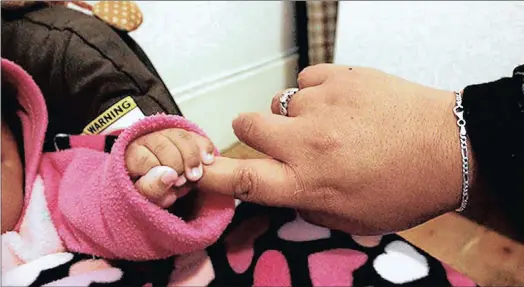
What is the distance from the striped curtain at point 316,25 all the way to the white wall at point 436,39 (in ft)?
0.10

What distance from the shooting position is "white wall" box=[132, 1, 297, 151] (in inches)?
39.3

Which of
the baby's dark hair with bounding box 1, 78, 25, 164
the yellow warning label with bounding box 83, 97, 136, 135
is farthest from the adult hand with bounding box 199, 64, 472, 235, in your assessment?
the baby's dark hair with bounding box 1, 78, 25, 164

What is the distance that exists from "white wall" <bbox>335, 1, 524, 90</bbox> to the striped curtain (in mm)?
30

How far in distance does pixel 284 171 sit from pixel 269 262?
14cm

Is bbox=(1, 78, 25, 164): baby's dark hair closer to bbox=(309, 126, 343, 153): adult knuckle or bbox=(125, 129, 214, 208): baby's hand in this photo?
bbox=(125, 129, 214, 208): baby's hand

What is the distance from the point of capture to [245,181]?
0.47 metres

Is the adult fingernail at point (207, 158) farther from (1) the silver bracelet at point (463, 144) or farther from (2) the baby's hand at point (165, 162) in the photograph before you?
(1) the silver bracelet at point (463, 144)

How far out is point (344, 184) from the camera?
0.45 metres

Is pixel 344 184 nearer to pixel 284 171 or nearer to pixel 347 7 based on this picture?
pixel 284 171


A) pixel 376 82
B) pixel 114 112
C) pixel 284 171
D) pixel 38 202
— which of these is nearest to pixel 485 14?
pixel 376 82

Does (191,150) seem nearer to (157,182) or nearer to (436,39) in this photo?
(157,182)

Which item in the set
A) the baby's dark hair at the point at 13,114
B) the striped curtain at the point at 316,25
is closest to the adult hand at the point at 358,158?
the baby's dark hair at the point at 13,114

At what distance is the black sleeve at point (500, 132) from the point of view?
41 cm

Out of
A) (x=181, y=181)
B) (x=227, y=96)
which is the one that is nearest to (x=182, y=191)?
(x=181, y=181)
